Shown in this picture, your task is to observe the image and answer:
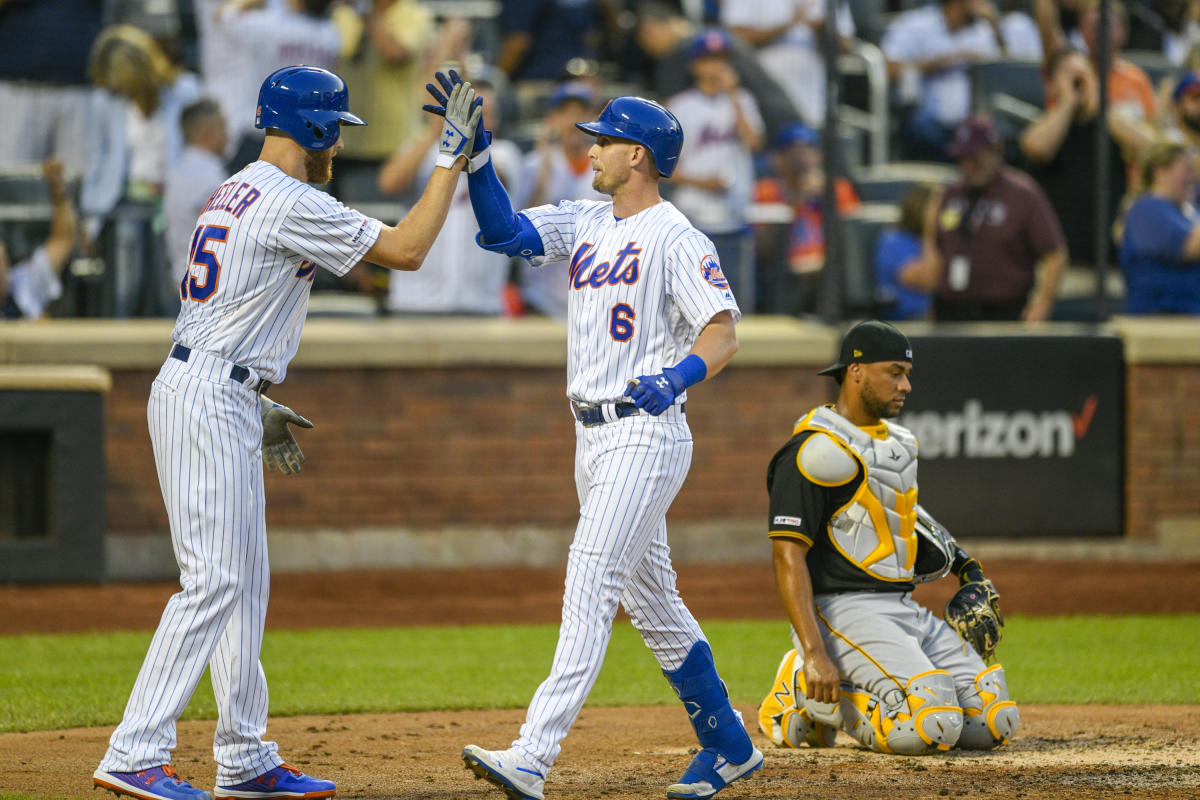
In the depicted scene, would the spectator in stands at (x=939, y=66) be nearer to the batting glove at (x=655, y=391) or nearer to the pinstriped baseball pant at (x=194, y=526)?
the batting glove at (x=655, y=391)

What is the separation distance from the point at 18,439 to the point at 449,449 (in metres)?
2.47

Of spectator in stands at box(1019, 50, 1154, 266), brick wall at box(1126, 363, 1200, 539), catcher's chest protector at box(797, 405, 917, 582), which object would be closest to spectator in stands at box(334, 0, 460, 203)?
spectator in stands at box(1019, 50, 1154, 266)

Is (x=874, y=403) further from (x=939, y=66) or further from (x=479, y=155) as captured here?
(x=939, y=66)

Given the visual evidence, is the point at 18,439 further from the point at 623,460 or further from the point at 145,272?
the point at 623,460

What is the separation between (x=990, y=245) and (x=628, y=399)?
6281mm

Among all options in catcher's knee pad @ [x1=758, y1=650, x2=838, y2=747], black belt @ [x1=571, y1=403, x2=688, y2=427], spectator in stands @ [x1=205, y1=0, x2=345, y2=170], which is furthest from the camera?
spectator in stands @ [x1=205, y1=0, x2=345, y2=170]

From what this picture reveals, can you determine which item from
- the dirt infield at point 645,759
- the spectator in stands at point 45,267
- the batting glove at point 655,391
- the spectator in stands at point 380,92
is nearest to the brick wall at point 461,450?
the spectator in stands at point 45,267

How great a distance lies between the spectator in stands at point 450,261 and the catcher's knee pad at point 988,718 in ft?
17.4

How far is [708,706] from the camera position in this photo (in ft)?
15.1

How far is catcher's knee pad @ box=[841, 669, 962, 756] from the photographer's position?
5.20 metres

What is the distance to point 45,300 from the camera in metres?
9.66

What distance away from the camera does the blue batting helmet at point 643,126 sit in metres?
4.61

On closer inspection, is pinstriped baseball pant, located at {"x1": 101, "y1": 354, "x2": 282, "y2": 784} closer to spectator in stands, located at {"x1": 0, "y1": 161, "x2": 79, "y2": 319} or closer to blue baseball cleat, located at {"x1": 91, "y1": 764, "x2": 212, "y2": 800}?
blue baseball cleat, located at {"x1": 91, "y1": 764, "x2": 212, "y2": 800}

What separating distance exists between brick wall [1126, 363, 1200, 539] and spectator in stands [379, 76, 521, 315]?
13.4 ft
